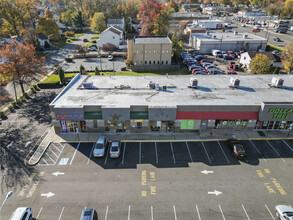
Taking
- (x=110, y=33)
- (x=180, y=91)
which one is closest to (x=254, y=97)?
(x=180, y=91)

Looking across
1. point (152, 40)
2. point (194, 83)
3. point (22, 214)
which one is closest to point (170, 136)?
point (194, 83)

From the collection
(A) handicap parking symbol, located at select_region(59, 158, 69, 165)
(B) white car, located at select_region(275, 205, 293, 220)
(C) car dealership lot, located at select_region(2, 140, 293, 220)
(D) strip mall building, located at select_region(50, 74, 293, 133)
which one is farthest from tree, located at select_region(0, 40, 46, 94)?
(B) white car, located at select_region(275, 205, 293, 220)

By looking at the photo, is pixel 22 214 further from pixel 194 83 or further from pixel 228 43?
pixel 228 43

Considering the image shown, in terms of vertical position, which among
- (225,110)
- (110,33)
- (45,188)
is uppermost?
(110,33)

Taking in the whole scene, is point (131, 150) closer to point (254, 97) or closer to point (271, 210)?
point (271, 210)

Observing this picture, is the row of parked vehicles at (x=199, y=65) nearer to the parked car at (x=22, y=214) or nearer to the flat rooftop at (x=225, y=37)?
the flat rooftop at (x=225, y=37)

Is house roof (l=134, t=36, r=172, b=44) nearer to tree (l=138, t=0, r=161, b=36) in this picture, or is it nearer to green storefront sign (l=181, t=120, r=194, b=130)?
tree (l=138, t=0, r=161, b=36)
